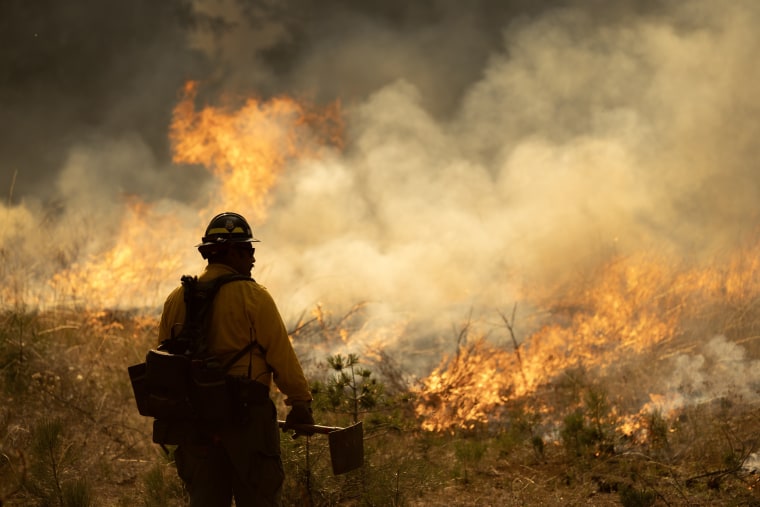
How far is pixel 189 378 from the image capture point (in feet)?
12.2

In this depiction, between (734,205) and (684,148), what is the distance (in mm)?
1361

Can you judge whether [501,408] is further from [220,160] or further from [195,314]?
[220,160]

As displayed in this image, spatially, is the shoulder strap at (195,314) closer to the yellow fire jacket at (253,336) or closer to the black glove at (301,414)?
the yellow fire jacket at (253,336)

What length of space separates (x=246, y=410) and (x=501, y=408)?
526 cm

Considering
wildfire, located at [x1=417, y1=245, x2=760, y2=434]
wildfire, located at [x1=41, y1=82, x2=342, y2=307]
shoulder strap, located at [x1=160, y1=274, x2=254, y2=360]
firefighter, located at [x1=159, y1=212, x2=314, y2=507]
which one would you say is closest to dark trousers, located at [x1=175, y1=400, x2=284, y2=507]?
firefighter, located at [x1=159, y1=212, x2=314, y2=507]

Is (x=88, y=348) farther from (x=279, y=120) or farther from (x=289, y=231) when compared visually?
(x=279, y=120)

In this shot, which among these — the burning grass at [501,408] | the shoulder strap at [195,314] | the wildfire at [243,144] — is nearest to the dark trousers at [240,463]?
the shoulder strap at [195,314]

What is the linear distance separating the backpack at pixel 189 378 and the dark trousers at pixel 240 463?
14 centimetres

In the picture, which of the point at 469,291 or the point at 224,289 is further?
the point at 469,291

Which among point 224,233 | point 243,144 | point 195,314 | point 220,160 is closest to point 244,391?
point 195,314

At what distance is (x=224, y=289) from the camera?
388cm

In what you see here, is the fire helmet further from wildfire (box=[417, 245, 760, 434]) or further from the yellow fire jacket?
wildfire (box=[417, 245, 760, 434])

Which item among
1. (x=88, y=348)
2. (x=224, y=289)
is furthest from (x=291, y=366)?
(x=88, y=348)

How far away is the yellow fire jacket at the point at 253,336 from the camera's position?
3816 mm
